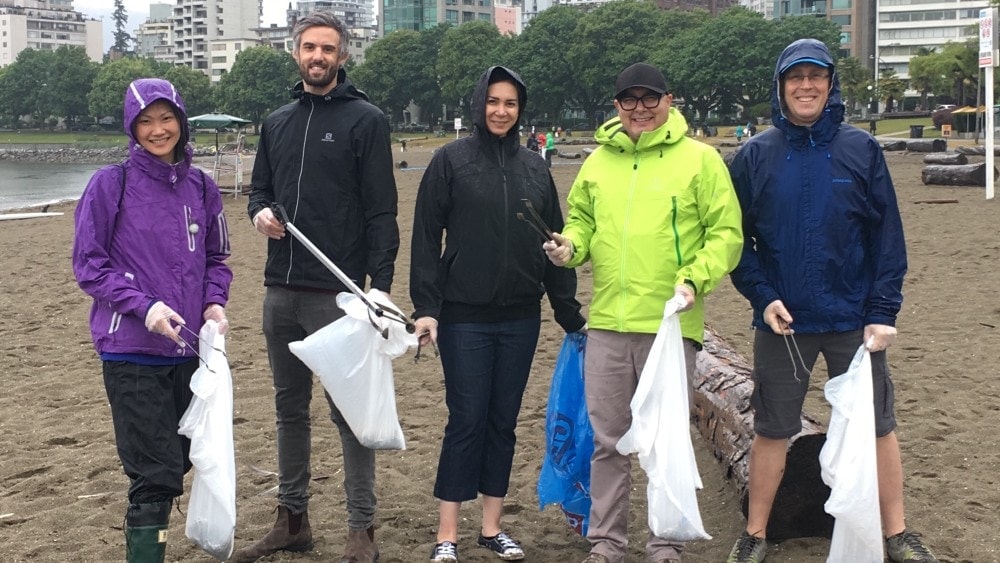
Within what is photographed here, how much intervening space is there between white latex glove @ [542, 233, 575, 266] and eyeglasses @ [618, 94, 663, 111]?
0.53 m

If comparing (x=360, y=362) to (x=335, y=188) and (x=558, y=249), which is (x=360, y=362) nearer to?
(x=335, y=188)

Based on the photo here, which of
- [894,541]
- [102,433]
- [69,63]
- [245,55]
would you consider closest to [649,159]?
[894,541]

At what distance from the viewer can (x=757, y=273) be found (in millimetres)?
3637

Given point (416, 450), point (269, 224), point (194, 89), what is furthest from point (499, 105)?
point (194, 89)

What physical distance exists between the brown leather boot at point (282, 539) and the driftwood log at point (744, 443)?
177 cm

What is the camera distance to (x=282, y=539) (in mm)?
3951

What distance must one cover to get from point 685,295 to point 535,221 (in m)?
0.63

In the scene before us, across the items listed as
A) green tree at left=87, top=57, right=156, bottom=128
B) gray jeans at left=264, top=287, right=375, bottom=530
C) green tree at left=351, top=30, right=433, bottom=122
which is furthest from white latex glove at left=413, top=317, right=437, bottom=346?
green tree at left=87, top=57, right=156, bottom=128

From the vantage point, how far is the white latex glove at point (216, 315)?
3.43 metres

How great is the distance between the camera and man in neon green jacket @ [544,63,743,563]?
3.51 meters

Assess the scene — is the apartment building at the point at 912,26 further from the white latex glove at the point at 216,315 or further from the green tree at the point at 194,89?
→ the white latex glove at the point at 216,315

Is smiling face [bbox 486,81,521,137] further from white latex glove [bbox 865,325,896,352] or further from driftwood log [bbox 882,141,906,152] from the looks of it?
driftwood log [bbox 882,141,906,152]

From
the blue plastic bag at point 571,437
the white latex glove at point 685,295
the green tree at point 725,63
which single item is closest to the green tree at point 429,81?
the green tree at point 725,63

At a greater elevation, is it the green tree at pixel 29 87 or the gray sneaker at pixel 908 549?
the green tree at pixel 29 87
